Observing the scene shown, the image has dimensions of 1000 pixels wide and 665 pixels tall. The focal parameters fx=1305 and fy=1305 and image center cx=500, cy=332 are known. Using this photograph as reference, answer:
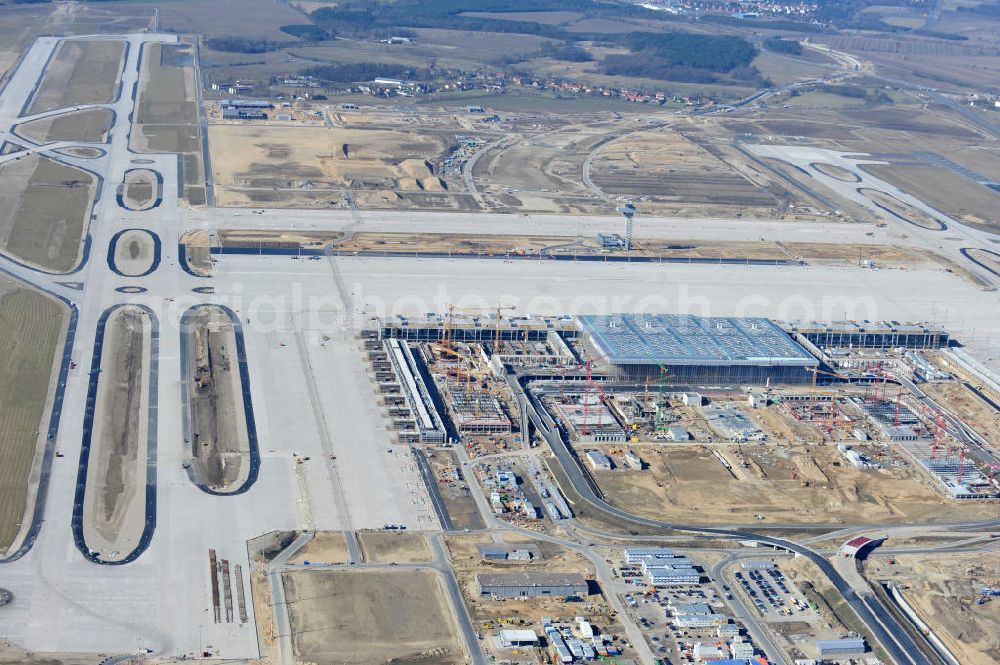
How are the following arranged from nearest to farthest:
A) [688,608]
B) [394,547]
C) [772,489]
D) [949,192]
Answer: [688,608]
[394,547]
[772,489]
[949,192]

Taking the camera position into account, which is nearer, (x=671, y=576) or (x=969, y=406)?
(x=671, y=576)

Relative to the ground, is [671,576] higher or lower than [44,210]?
lower

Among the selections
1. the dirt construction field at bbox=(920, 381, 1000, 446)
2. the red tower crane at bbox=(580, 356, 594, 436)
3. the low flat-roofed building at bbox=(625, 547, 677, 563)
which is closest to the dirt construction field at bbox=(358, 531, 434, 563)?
the low flat-roofed building at bbox=(625, 547, 677, 563)

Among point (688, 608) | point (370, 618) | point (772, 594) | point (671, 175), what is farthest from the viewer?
point (671, 175)

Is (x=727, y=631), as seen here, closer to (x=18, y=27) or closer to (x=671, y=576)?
(x=671, y=576)

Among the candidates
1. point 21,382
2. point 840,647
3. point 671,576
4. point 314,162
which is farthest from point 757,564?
point 314,162

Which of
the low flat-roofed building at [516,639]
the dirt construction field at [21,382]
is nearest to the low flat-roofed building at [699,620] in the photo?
the low flat-roofed building at [516,639]
